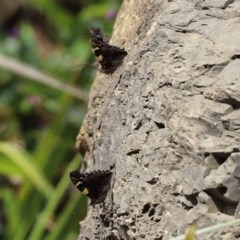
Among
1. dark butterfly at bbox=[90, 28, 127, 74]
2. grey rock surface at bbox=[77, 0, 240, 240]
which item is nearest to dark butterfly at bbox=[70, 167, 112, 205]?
grey rock surface at bbox=[77, 0, 240, 240]

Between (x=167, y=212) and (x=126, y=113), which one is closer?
(x=167, y=212)

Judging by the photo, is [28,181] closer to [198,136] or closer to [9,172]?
[9,172]

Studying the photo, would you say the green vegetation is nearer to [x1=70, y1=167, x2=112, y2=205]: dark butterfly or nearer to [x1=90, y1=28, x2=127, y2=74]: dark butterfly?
[x1=90, y1=28, x2=127, y2=74]: dark butterfly

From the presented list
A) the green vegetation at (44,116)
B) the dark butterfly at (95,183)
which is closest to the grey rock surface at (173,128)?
the dark butterfly at (95,183)

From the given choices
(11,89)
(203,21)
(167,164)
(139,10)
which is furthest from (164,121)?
(11,89)

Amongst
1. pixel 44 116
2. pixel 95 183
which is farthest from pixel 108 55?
pixel 44 116
